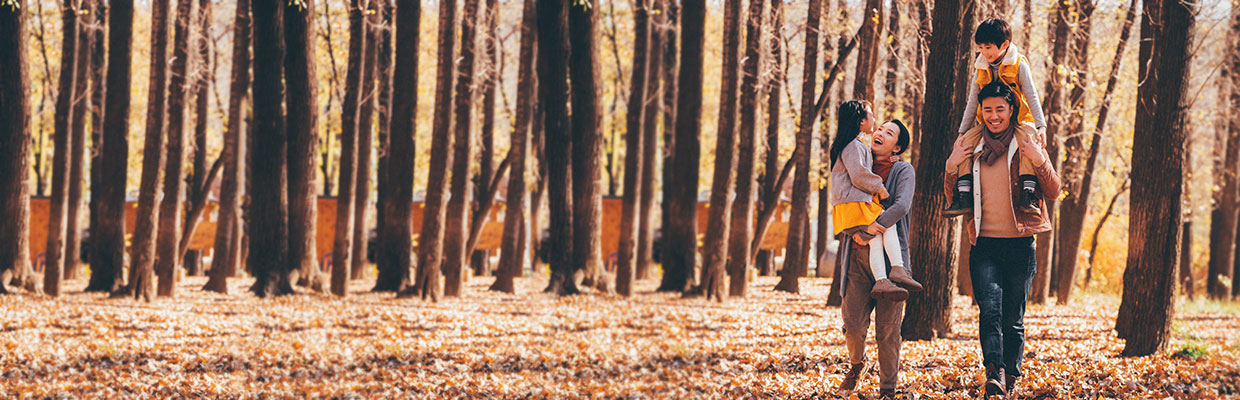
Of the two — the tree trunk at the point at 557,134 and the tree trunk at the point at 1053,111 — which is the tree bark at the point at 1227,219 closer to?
the tree trunk at the point at 1053,111

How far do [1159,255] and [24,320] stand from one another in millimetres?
12098

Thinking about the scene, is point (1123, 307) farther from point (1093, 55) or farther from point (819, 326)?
point (1093, 55)

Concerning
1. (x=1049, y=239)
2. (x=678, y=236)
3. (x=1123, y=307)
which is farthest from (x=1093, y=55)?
(x=1123, y=307)

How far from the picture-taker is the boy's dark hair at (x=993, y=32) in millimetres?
5941

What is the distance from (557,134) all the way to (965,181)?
30.8 feet

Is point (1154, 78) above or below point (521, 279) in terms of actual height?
above

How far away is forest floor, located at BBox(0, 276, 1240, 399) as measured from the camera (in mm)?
7828

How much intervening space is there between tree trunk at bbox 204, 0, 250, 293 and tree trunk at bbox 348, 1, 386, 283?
1.80 meters

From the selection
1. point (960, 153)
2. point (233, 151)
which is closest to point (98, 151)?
point (233, 151)

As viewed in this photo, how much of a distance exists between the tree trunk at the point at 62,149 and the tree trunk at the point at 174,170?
2.17 meters

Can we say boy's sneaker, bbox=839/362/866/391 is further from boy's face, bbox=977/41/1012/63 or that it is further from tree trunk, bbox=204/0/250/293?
tree trunk, bbox=204/0/250/293

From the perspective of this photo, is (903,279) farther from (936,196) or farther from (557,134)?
(557,134)

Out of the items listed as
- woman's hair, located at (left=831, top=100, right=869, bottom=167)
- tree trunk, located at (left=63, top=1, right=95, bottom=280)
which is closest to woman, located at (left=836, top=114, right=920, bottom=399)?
woman's hair, located at (left=831, top=100, right=869, bottom=167)

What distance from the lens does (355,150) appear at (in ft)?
51.5
